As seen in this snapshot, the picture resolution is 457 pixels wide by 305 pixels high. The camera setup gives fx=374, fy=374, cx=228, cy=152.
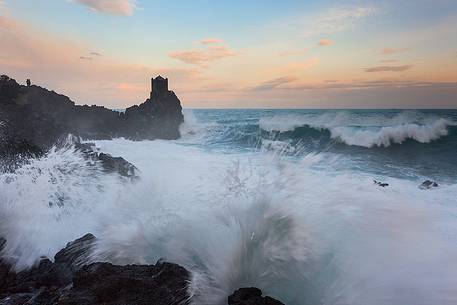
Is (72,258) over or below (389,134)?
over

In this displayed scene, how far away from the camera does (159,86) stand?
2841cm

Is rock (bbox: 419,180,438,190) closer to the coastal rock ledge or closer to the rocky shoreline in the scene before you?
the rocky shoreline

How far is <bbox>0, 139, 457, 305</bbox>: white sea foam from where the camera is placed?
4173 millimetres

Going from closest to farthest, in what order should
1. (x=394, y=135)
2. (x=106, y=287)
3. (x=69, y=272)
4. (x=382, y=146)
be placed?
(x=106, y=287), (x=69, y=272), (x=382, y=146), (x=394, y=135)

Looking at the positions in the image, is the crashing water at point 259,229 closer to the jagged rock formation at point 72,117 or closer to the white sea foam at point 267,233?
the white sea foam at point 267,233

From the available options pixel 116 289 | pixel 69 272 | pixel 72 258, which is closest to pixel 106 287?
pixel 116 289

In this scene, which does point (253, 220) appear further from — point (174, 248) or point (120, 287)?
point (120, 287)

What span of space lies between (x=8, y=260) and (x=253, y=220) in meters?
3.27

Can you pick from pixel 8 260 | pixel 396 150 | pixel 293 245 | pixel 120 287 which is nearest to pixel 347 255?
pixel 293 245

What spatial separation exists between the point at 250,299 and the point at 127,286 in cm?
121

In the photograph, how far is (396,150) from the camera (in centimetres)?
1894

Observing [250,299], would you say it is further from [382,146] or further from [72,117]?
[72,117]

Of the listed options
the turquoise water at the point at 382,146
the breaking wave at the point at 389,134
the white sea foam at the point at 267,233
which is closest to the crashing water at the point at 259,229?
the white sea foam at the point at 267,233

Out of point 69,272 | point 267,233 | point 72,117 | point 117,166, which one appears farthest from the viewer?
→ point 72,117
